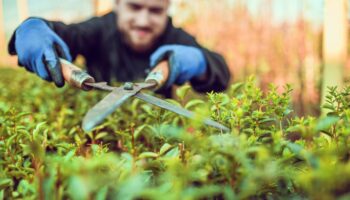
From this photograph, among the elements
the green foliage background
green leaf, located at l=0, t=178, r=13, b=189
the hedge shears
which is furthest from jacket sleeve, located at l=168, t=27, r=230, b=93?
green leaf, located at l=0, t=178, r=13, b=189

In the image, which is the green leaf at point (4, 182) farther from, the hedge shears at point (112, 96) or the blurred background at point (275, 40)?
the blurred background at point (275, 40)

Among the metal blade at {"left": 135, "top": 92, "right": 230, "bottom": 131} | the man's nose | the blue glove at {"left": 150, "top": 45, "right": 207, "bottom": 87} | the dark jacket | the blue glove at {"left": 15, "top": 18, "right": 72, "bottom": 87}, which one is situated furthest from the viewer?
the dark jacket

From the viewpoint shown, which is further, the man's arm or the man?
the man's arm

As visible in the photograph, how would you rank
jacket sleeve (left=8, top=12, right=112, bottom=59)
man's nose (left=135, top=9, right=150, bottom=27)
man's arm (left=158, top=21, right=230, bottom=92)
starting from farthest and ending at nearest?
man's nose (left=135, top=9, right=150, bottom=27) → man's arm (left=158, top=21, right=230, bottom=92) → jacket sleeve (left=8, top=12, right=112, bottom=59)

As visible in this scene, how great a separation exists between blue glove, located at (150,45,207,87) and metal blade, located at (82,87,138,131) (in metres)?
0.77

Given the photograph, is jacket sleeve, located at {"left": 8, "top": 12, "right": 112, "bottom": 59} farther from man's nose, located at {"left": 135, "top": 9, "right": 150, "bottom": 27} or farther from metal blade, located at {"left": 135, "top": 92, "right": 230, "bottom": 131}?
metal blade, located at {"left": 135, "top": 92, "right": 230, "bottom": 131}

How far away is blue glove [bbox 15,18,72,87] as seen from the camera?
1.67 meters

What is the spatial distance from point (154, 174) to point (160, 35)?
7.67 feet

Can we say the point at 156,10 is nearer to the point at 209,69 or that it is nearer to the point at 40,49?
the point at 209,69

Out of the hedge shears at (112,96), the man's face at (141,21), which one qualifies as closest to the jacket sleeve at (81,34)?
the man's face at (141,21)

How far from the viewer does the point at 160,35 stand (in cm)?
316

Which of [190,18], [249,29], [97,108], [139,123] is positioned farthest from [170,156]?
[190,18]

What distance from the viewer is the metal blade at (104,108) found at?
89cm

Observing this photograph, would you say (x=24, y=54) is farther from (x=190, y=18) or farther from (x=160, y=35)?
(x=190, y=18)
